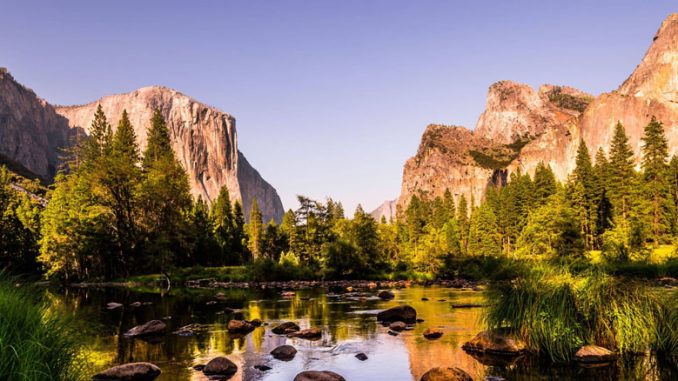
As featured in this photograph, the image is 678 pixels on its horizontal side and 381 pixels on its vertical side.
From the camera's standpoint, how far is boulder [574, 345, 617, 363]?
52.0 ft

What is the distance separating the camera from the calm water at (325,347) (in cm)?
1504

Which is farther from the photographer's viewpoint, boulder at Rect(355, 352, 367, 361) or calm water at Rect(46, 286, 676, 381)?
boulder at Rect(355, 352, 367, 361)

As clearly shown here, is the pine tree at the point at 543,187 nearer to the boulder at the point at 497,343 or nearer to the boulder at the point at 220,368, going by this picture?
the boulder at the point at 497,343

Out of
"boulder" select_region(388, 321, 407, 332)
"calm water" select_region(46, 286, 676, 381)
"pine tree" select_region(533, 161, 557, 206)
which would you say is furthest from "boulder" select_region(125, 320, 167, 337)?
"pine tree" select_region(533, 161, 557, 206)

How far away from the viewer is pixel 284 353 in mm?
18031

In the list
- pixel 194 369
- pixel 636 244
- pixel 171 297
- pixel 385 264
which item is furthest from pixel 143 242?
pixel 636 244

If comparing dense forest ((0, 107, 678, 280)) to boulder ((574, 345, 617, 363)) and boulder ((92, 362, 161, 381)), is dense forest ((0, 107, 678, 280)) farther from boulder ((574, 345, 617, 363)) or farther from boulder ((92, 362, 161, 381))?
boulder ((92, 362, 161, 381))

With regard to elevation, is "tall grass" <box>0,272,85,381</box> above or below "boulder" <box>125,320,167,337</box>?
above

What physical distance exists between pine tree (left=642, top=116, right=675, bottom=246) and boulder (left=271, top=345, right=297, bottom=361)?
75.7 meters

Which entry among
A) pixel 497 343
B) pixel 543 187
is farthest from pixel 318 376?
pixel 543 187

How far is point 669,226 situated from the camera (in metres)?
82.1

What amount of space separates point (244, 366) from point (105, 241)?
54.2 meters

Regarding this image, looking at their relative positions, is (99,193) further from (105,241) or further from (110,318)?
(110,318)

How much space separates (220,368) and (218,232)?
8827cm
